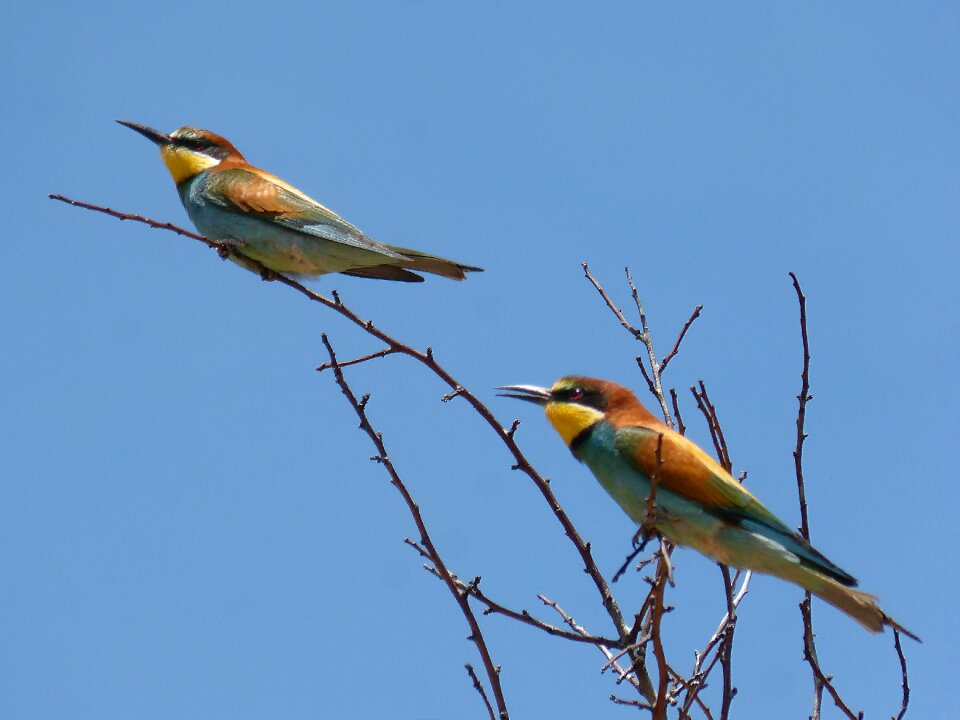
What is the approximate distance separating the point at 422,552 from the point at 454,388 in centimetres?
45

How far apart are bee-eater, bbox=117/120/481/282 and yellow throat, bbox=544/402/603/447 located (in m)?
0.77

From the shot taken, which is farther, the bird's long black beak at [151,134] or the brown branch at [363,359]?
the bird's long black beak at [151,134]

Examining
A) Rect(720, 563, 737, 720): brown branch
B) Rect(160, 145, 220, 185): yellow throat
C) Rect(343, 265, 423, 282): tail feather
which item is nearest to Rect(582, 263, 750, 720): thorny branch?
Rect(720, 563, 737, 720): brown branch

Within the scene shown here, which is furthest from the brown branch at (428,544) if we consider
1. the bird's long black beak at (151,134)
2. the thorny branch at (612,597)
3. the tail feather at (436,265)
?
the bird's long black beak at (151,134)

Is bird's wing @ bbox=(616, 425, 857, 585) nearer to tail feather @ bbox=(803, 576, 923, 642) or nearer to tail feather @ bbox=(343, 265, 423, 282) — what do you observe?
tail feather @ bbox=(803, 576, 923, 642)

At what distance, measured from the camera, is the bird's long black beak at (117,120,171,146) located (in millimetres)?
4887

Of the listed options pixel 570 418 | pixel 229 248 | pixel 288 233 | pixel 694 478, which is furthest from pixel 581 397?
pixel 229 248

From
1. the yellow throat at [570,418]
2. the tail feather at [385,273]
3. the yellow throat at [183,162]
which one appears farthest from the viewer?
the yellow throat at [183,162]

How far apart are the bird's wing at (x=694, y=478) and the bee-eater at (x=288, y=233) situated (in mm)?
1144

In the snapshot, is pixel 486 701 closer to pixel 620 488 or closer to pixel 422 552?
pixel 422 552

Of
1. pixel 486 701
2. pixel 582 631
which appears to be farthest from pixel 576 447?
pixel 486 701

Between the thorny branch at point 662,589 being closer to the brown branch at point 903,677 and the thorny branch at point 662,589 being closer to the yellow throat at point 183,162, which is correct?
the brown branch at point 903,677

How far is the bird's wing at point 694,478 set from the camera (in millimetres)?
3162

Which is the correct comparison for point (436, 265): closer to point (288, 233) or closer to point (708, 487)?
point (288, 233)
